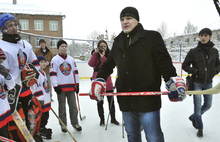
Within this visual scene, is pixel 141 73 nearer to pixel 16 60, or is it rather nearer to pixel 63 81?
pixel 16 60

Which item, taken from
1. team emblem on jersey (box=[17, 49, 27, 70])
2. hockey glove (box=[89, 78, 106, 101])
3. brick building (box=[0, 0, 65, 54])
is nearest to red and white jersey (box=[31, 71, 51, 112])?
team emblem on jersey (box=[17, 49, 27, 70])

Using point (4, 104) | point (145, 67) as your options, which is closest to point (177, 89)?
point (145, 67)

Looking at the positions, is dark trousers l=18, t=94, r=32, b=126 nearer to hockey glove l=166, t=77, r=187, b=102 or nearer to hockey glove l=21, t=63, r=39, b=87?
hockey glove l=21, t=63, r=39, b=87

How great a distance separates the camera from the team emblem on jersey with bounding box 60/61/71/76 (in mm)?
3129

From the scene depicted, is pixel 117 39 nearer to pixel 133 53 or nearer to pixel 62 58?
pixel 133 53

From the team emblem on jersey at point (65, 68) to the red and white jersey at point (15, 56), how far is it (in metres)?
1.08

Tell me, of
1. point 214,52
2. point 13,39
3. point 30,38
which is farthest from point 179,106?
point 30,38

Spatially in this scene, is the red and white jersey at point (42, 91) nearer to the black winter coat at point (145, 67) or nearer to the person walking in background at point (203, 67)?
the black winter coat at point (145, 67)

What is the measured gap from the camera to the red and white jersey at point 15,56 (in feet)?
5.95

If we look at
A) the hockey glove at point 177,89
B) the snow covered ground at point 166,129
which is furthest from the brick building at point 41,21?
the hockey glove at point 177,89

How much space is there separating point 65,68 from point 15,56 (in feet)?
4.31

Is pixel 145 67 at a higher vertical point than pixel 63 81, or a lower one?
higher

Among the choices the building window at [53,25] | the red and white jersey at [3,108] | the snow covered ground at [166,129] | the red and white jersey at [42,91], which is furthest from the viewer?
the building window at [53,25]

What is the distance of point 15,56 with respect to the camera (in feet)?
6.10
